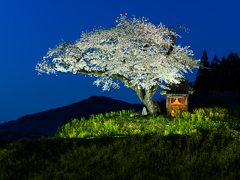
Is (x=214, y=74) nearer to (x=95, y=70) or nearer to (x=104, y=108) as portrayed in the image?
(x=104, y=108)

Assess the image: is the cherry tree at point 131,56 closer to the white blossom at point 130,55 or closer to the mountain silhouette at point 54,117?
the white blossom at point 130,55

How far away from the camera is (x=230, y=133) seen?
11078 mm

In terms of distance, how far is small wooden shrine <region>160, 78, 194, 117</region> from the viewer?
50.8 ft

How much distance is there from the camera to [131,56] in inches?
596

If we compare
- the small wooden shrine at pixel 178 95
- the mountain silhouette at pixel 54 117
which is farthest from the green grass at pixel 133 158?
the mountain silhouette at pixel 54 117

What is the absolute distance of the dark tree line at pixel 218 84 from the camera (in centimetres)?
2744

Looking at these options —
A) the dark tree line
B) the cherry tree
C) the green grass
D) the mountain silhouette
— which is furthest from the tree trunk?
the dark tree line

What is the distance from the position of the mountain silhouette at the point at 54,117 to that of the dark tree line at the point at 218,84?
884 centimetres

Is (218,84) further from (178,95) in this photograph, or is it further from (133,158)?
(133,158)

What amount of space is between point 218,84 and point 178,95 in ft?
62.4

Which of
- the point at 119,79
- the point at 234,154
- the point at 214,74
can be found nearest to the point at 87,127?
the point at 119,79

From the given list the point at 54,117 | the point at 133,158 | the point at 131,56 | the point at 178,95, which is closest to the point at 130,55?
the point at 131,56

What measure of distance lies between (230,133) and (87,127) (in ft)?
28.3

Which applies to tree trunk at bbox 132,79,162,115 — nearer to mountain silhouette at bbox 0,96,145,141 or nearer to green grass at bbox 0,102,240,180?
green grass at bbox 0,102,240,180
